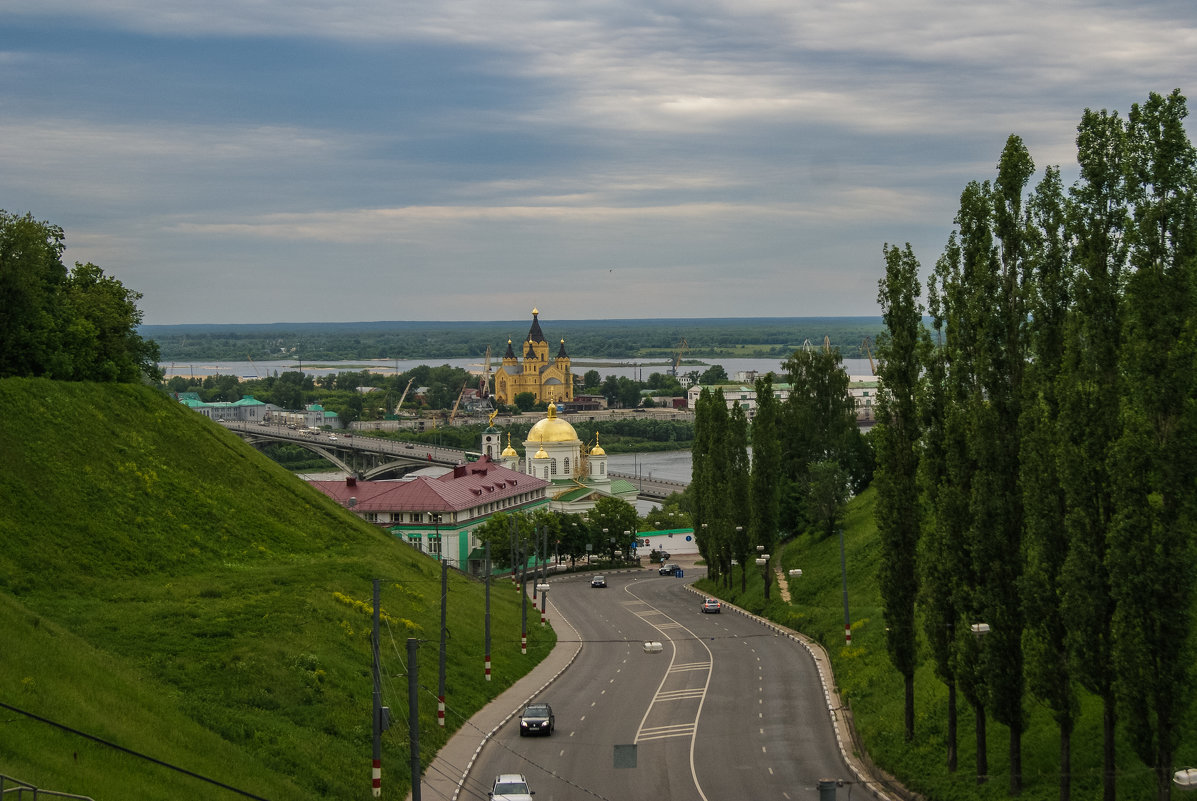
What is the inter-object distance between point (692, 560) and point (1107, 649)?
78722 mm

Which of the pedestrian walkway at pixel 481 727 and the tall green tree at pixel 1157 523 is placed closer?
the tall green tree at pixel 1157 523

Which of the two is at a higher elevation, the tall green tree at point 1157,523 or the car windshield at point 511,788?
the tall green tree at point 1157,523

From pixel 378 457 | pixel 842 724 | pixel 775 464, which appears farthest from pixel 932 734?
pixel 378 457

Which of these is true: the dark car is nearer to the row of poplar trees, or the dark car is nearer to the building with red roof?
the row of poplar trees

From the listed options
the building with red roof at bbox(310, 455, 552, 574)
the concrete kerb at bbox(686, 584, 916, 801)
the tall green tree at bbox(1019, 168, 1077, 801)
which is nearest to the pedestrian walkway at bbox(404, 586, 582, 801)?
the concrete kerb at bbox(686, 584, 916, 801)

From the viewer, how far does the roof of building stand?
302 ft

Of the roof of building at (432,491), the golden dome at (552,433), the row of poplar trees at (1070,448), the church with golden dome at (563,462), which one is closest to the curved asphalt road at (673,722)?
the row of poplar trees at (1070,448)

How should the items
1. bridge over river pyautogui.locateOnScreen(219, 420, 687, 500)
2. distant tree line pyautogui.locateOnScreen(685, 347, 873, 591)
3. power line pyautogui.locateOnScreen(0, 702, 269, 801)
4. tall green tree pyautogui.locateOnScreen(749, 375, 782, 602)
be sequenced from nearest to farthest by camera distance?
1. power line pyautogui.locateOnScreen(0, 702, 269, 801)
2. tall green tree pyautogui.locateOnScreen(749, 375, 782, 602)
3. distant tree line pyautogui.locateOnScreen(685, 347, 873, 591)
4. bridge over river pyautogui.locateOnScreen(219, 420, 687, 500)

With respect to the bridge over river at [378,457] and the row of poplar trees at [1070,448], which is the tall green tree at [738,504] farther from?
the bridge over river at [378,457]

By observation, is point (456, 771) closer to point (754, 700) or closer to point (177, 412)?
point (754, 700)

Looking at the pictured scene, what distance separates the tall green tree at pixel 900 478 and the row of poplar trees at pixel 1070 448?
1.31m

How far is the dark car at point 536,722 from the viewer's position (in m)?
38.7

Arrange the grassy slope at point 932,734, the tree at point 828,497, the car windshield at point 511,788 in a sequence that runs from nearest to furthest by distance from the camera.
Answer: the grassy slope at point 932,734 < the car windshield at point 511,788 < the tree at point 828,497

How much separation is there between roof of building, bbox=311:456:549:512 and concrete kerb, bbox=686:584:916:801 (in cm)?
3672
